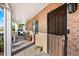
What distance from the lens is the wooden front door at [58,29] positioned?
11.0 ft

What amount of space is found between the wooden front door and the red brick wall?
214mm

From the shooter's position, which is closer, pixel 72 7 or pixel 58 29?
pixel 72 7

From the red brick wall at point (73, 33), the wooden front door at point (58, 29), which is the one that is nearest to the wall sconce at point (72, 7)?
the red brick wall at point (73, 33)

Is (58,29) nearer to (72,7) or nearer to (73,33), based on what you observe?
(73,33)

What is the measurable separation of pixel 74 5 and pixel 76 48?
0.86 meters

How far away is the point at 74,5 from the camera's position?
2.85 meters

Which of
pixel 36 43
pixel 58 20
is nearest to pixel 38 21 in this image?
pixel 36 43

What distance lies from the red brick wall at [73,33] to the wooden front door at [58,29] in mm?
214

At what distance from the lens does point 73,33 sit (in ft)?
9.61

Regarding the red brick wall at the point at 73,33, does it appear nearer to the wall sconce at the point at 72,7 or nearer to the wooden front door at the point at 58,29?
the wall sconce at the point at 72,7

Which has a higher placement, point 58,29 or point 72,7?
point 72,7

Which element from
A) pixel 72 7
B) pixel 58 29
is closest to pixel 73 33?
pixel 72 7

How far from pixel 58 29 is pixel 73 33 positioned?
97 centimetres

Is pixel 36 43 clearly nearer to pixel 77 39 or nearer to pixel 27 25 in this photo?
pixel 27 25
